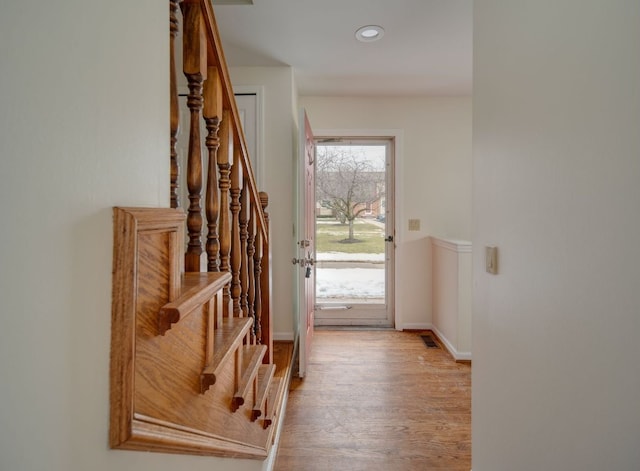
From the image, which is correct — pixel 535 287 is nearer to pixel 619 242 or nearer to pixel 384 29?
pixel 619 242

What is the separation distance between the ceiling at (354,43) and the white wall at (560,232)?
3.28ft

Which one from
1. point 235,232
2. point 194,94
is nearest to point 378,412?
point 235,232

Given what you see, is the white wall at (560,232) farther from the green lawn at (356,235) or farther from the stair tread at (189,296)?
the green lawn at (356,235)

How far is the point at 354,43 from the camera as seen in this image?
8.82ft

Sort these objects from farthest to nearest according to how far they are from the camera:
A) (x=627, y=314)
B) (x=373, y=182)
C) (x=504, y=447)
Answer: (x=373, y=182) → (x=504, y=447) → (x=627, y=314)

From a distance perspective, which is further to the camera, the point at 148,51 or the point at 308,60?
the point at 308,60

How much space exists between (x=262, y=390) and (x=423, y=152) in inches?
126

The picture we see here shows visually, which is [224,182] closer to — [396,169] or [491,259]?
[491,259]

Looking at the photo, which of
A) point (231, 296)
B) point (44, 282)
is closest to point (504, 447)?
point (231, 296)

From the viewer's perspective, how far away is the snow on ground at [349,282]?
13.4ft

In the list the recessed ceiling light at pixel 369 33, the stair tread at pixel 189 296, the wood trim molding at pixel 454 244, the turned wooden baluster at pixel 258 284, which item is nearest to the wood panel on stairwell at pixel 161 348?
the stair tread at pixel 189 296

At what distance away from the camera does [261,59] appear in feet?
9.84

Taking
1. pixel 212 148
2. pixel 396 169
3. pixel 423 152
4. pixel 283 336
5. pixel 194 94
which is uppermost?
pixel 423 152

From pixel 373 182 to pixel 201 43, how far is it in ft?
10.5
